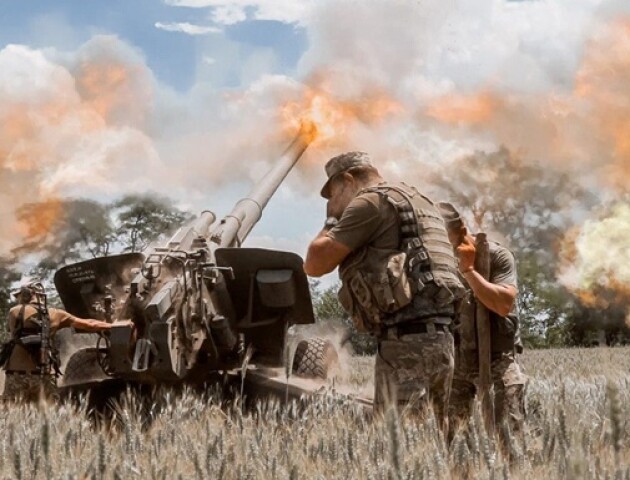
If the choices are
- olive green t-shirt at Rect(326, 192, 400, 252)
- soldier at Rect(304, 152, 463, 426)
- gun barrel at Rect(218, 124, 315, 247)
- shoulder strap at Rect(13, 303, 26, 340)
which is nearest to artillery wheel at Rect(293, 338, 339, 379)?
gun barrel at Rect(218, 124, 315, 247)

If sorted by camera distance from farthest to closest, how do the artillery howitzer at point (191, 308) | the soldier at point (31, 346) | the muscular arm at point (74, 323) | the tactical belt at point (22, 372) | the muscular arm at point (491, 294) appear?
the tactical belt at point (22, 372), the soldier at point (31, 346), the muscular arm at point (74, 323), the artillery howitzer at point (191, 308), the muscular arm at point (491, 294)

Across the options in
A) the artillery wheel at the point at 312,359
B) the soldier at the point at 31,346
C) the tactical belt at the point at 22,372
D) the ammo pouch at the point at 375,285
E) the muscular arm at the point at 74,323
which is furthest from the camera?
the artillery wheel at the point at 312,359

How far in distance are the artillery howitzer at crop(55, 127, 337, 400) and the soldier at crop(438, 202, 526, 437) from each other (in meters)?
3.33

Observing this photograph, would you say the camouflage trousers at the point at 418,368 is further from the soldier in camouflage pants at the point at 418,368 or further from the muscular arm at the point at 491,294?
the muscular arm at the point at 491,294

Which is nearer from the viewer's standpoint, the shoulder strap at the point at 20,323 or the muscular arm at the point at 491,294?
the muscular arm at the point at 491,294

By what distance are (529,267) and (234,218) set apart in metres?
28.5

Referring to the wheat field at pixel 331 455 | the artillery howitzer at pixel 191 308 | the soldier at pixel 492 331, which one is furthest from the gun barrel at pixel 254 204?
the wheat field at pixel 331 455

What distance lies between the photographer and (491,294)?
19.4 feet

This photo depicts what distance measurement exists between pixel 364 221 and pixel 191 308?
15.1ft

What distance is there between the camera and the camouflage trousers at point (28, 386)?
10023 millimetres

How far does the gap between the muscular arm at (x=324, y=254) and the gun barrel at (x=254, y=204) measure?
6.08 metres

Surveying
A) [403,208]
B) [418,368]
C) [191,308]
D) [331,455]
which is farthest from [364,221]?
[191,308]

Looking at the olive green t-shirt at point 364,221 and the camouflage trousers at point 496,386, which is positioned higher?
the olive green t-shirt at point 364,221

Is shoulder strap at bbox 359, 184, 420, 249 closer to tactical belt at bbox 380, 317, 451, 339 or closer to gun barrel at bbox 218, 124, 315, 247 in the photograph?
tactical belt at bbox 380, 317, 451, 339
